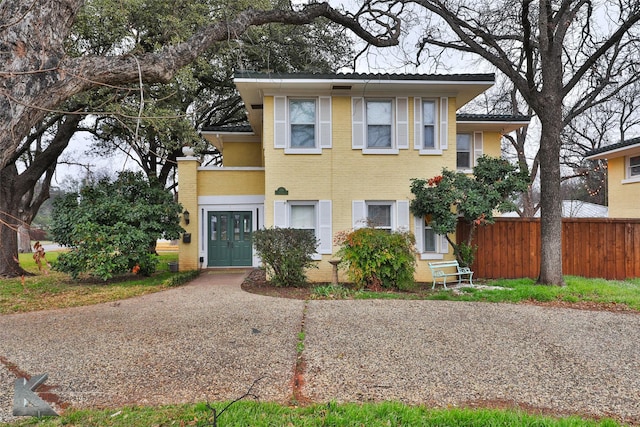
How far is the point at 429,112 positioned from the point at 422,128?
56 centimetres

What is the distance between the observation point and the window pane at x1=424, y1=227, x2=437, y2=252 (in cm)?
1053

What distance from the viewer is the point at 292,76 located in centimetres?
956

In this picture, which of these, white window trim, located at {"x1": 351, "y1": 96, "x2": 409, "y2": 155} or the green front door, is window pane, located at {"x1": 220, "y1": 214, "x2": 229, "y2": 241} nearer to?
the green front door

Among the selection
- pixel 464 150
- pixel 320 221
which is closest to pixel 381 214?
pixel 320 221

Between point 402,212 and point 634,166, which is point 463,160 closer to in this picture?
point 402,212

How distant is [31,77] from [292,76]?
7.14 m

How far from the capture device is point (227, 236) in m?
12.8

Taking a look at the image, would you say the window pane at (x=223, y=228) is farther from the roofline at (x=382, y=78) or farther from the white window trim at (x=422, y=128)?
the white window trim at (x=422, y=128)

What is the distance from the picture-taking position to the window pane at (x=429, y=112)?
1052 cm

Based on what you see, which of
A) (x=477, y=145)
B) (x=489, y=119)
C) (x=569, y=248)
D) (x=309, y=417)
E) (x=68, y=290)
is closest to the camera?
(x=309, y=417)

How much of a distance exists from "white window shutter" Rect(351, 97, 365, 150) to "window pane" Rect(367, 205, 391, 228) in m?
1.83

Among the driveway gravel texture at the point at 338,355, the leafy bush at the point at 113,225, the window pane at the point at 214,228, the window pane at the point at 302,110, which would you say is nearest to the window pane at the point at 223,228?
the window pane at the point at 214,228

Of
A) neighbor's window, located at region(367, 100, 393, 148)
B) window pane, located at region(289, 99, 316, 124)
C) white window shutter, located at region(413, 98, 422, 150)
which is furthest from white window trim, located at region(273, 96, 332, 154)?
white window shutter, located at region(413, 98, 422, 150)

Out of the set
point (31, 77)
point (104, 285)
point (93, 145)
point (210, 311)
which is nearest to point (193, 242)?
point (104, 285)
